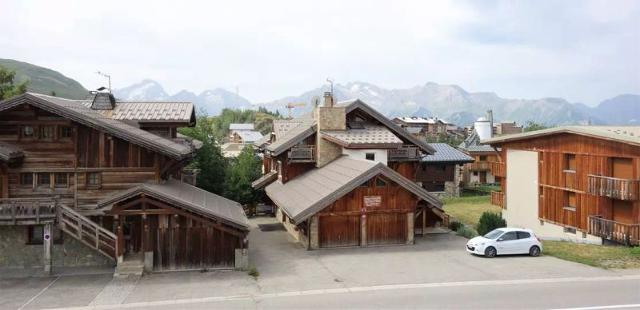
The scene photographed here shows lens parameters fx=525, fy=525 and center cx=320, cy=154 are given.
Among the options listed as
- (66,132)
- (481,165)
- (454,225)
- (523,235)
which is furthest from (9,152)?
(481,165)

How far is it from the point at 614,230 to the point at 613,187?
2.41 metres

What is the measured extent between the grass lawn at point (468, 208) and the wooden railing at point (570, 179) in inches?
342

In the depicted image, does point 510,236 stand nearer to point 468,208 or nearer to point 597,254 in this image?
point 597,254

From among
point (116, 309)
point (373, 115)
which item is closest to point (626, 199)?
point (373, 115)

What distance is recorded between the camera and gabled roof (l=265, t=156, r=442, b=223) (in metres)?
28.6

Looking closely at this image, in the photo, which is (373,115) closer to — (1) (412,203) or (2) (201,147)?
(1) (412,203)

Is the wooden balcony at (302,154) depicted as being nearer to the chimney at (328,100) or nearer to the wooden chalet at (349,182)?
Result: the wooden chalet at (349,182)

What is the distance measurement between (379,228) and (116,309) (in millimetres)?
15853

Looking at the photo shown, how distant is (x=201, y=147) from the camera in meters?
44.3

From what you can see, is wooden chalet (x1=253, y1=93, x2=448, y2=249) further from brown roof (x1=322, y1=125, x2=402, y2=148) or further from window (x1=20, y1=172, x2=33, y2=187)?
window (x1=20, y1=172, x2=33, y2=187)

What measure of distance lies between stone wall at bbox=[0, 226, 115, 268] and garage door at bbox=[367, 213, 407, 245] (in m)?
14.1

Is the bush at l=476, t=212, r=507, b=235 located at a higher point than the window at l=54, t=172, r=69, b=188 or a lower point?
lower

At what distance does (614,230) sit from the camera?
2922 cm

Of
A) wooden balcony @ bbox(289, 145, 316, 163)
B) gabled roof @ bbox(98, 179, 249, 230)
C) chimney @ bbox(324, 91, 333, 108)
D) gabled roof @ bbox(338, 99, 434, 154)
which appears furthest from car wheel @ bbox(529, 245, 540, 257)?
chimney @ bbox(324, 91, 333, 108)
